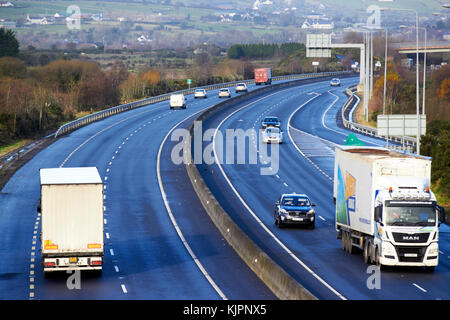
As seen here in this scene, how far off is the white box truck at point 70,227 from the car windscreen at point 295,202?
14.4 m

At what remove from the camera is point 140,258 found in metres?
36.9

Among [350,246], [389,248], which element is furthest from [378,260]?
[350,246]

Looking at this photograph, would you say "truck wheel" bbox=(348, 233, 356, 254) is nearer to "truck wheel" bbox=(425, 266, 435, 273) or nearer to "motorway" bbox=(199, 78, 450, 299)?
"motorway" bbox=(199, 78, 450, 299)

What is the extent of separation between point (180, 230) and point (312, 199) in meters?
11.8

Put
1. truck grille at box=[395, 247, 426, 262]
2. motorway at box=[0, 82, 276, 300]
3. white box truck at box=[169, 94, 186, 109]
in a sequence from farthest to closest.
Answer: white box truck at box=[169, 94, 186, 109] < truck grille at box=[395, 247, 426, 262] < motorway at box=[0, 82, 276, 300]

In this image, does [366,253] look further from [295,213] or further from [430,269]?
[295,213]

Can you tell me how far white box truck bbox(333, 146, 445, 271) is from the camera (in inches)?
1271

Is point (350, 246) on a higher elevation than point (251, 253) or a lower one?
lower

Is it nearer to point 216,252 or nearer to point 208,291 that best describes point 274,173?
point 216,252

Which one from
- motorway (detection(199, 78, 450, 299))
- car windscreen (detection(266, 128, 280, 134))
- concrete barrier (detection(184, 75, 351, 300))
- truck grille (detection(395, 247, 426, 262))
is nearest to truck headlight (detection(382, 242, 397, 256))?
truck grille (detection(395, 247, 426, 262))

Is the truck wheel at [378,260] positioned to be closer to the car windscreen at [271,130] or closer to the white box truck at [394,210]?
the white box truck at [394,210]

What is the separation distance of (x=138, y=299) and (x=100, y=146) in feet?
157

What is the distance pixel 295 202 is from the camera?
44375 mm

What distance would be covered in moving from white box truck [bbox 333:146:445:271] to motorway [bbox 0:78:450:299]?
0.92m
